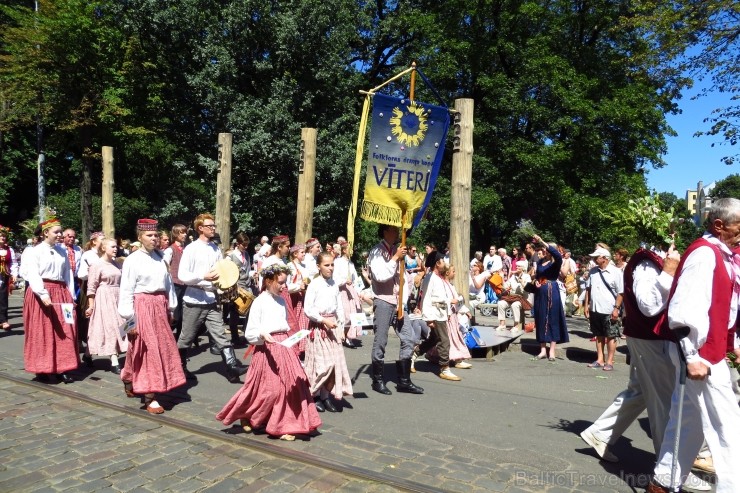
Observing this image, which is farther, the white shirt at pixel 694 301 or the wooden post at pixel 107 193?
the wooden post at pixel 107 193

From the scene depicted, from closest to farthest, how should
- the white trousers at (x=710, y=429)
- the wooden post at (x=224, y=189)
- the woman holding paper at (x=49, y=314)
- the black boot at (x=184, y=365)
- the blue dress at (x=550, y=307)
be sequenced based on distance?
the white trousers at (x=710, y=429)
the woman holding paper at (x=49, y=314)
the black boot at (x=184, y=365)
the blue dress at (x=550, y=307)
the wooden post at (x=224, y=189)

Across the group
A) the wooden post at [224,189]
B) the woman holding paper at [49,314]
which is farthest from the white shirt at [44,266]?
the wooden post at [224,189]

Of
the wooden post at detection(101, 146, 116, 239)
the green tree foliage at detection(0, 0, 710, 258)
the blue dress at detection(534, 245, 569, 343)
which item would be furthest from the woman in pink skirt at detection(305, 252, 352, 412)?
the green tree foliage at detection(0, 0, 710, 258)

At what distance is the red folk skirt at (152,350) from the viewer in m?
6.12

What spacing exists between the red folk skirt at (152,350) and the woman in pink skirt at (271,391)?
1113 millimetres

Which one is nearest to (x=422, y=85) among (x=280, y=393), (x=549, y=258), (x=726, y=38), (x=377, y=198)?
(x=726, y=38)

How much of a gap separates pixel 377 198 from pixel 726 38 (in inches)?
458

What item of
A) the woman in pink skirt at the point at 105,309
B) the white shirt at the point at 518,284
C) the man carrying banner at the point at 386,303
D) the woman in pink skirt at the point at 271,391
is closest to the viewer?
the woman in pink skirt at the point at 271,391

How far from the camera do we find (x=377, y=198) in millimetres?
7477

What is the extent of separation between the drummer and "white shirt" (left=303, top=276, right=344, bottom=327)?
1681 millimetres

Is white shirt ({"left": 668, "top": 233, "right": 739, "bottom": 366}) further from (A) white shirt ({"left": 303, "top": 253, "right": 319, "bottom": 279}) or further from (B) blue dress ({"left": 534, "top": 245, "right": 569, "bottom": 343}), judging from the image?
(A) white shirt ({"left": 303, "top": 253, "right": 319, "bottom": 279})

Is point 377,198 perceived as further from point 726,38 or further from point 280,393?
A: point 726,38

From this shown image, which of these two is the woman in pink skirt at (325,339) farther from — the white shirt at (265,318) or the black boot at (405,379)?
the black boot at (405,379)

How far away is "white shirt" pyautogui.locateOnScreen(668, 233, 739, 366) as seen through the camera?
12.2 ft
